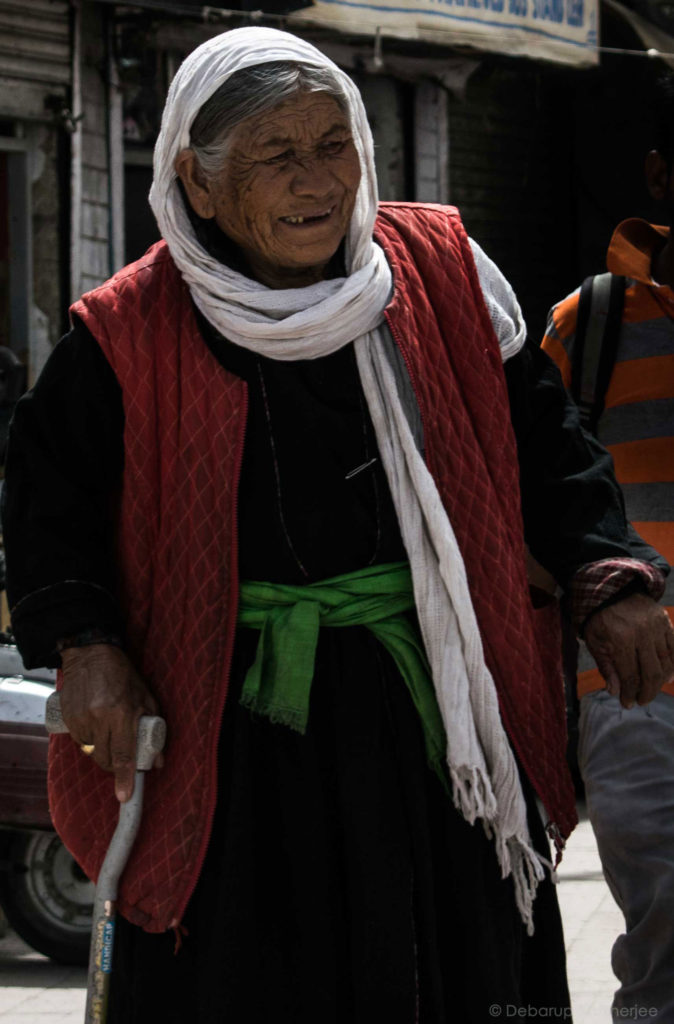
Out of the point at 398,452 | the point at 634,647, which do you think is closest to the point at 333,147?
the point at 398,452

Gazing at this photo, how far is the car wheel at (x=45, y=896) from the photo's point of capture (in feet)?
17.1

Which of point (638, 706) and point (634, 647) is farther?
point (638, 706)

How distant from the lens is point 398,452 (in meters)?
2.71

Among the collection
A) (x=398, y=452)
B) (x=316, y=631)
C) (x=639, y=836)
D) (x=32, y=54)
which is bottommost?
(x=639, y=836)

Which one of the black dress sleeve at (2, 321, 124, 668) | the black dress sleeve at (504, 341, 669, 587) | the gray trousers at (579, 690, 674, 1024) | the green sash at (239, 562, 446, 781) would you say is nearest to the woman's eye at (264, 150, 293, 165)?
the black dress sleeve at (2, 321, 124, 668)

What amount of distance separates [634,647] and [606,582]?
0.11m

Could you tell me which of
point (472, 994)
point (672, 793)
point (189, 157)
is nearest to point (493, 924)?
point (472, 994)

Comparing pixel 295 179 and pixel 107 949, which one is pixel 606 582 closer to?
pixel 295 179

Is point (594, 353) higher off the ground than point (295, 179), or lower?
lower

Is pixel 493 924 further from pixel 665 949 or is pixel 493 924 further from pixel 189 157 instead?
pixel 189 157

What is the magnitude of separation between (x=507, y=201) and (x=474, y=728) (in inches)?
384

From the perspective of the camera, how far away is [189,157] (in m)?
2.80

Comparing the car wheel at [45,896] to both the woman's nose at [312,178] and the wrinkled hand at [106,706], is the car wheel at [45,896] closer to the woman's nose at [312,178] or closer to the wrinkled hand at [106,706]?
the wrinkled hand at [106,706]

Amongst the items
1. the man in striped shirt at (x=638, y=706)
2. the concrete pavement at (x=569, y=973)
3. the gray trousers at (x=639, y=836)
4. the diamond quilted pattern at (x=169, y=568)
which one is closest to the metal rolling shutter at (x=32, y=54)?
the concrete pavement at (x=569, y=973)
